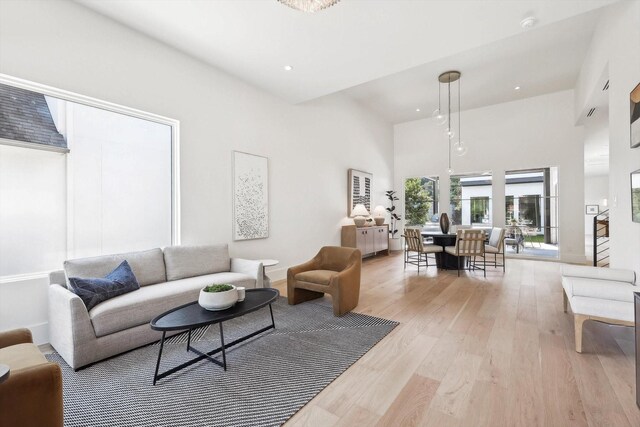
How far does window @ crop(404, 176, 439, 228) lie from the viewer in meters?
8.32

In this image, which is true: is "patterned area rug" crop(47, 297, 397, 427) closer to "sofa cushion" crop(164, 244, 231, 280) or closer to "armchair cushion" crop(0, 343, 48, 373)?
"armchair cushion" crop(0, 343, 48, 373)

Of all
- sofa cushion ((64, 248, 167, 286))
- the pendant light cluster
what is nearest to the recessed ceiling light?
the pendant light cluster

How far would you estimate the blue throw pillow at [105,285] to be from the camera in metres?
2.40

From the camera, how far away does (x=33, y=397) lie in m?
1.22

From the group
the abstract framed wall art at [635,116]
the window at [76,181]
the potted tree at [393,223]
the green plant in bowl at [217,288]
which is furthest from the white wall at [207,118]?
the abstract framed wall art at [635,116]

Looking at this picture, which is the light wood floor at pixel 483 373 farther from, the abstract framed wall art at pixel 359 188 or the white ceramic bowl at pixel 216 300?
the abstract framed wall art at pixel 359 188

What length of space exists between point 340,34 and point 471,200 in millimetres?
6243

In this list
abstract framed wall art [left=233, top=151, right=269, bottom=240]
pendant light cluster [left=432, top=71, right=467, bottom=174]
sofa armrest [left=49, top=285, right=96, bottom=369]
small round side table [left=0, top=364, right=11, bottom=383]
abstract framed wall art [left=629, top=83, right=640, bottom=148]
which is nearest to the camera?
small round side table [left=0, top=364, right=11, bottom=383]

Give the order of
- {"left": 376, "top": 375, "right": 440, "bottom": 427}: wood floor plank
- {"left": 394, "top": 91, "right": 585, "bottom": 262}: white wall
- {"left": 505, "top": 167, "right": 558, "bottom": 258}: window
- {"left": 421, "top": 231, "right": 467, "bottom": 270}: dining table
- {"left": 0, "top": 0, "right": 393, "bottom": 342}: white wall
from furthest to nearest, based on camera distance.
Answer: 1. {"left": 505, "top": 167, "right": 558, "bottom": 258}: window
2. {"left": 394, "top": 91, "right": 585, "bottom": 262}: white wall
3. {"left": 421, "top": 231, "right": 467, "bottom": 270}: dining table
4. {"left": 0, "top": 0, "right": 393, "bottom": 342}: white wall
5. {"left": 376, "top": 375, "right": 440, "bottom": 427}: wood floor plank

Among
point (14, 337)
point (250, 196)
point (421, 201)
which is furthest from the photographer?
point (421, 201)

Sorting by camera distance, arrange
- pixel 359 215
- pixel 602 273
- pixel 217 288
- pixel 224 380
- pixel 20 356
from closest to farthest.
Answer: pixel 20 356 < pixel 224 380 < pixel 217 288 < pixel 602 273 < pixel 359 215

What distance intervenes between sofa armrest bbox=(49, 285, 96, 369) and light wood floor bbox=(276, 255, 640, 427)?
1.80 metres

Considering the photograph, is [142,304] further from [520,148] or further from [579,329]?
[520,148]

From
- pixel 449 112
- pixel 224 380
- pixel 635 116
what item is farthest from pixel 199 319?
pixel 449 112
